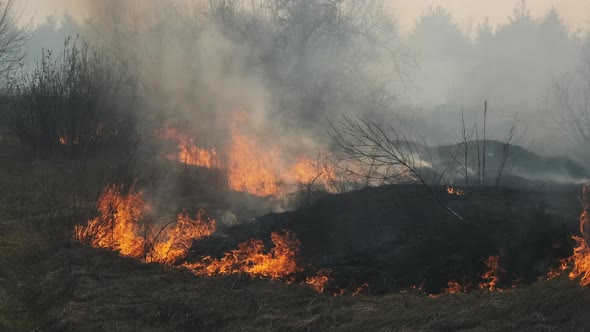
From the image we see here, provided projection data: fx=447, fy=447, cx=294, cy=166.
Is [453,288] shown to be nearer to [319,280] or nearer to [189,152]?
[319,280]

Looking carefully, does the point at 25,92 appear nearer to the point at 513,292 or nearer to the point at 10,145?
the point at 10,145

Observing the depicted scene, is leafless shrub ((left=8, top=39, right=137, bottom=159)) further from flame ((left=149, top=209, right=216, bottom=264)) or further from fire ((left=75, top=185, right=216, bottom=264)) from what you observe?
flame ((left=149, top=209, right=216, bottom=264))

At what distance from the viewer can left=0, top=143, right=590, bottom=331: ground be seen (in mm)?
4473

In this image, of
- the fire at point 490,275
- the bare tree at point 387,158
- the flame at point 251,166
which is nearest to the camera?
the fire at point 490,275

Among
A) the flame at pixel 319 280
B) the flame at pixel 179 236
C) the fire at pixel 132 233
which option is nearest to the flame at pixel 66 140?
the fire at pixel 132 233

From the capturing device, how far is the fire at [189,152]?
15180 mm

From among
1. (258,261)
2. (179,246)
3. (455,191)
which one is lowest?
(258,261)

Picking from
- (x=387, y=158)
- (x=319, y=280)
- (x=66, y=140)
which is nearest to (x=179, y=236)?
(x=319, y=280)

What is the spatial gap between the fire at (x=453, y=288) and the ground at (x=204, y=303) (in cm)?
61

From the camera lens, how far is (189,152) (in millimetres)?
15422

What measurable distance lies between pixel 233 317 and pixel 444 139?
22.2m

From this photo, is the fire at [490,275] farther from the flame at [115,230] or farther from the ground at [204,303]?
the flame at [115,230]

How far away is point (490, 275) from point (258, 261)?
12.6 ft

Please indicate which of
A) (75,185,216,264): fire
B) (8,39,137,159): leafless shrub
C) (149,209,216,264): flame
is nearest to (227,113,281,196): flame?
(149,209,216,264): flame
